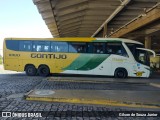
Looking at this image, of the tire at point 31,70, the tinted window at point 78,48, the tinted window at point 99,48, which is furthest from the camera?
the tire at point 31,70

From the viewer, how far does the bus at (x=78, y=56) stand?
1825 cm

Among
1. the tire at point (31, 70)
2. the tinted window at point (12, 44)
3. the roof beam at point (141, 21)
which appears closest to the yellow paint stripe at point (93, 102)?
the roof beam at point (141, 21)

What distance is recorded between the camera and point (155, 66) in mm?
27828

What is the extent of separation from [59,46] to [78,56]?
1.57m

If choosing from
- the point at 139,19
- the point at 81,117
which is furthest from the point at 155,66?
the point at 81,117

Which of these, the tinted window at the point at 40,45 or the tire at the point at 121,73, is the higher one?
the tinted window at the point at 40,45

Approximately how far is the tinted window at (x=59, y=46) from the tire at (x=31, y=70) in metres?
1.91

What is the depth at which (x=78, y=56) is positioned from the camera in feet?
61.0

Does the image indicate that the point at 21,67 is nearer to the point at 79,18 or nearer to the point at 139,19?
the point at 79,18

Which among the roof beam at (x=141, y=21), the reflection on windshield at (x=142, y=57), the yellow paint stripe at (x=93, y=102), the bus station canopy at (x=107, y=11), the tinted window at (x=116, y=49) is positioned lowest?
the yellow paint stripe at (x=93, y=102)

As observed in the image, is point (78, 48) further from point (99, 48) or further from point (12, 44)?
point (12, 44)

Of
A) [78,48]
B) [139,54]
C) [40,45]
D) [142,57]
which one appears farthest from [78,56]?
[142,57]

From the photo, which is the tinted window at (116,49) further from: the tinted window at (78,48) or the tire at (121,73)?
the tinted window at (78,48)

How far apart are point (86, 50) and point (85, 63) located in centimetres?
93
